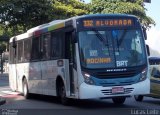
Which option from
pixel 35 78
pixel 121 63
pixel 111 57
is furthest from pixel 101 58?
pixel 35 78

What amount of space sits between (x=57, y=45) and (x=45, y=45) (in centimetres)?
150

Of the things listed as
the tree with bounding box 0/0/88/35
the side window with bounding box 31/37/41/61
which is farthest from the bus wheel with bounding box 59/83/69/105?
the tree with bounding box 0/0/88/35

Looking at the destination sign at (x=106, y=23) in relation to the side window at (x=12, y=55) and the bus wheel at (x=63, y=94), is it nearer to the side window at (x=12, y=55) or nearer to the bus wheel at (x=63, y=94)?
the bus wheel at (x=63, y=94)

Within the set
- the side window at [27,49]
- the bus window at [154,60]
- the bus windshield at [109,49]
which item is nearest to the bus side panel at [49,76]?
the side window at [27,49]

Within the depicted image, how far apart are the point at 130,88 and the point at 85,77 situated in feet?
4.92

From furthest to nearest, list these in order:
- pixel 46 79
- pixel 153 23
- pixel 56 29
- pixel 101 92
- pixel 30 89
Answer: pixel 153 23 < pixel 30 89 < pixel 46 79 < pixel 56 29 < pixel 101 92

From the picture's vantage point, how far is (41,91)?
790 inches

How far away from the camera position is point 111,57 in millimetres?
15648

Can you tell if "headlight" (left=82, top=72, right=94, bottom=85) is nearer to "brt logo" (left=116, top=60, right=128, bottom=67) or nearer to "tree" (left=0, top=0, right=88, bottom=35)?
"brt logo" (left=116, top=60, right=128, bottom=67)

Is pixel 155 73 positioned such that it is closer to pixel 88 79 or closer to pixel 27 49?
pixel 88 79

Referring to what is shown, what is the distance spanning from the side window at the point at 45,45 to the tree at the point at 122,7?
32.9 meters

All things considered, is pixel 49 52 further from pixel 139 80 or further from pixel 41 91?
pixel 139 80

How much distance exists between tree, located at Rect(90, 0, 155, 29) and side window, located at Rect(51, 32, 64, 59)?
112ft

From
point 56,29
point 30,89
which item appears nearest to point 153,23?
point 30,89
